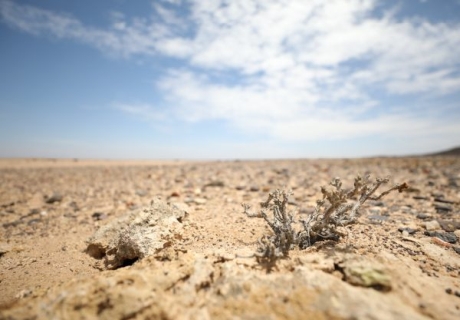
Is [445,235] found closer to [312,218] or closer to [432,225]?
[432,225]

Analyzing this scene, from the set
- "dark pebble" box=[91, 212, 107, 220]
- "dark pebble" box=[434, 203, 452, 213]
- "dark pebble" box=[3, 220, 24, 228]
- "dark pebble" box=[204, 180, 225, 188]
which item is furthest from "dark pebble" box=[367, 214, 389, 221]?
"dark pebble" box=[3, 220, 24, 228]

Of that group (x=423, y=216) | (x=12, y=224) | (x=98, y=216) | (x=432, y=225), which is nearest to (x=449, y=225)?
(x=432, y=225)

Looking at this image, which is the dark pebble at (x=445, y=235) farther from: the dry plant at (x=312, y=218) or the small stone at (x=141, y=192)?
the small stone at (x=141, y=192)

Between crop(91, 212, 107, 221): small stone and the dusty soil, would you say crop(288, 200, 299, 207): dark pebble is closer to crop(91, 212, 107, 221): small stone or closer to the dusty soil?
the dusty soil

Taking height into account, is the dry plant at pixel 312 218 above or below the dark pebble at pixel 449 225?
above

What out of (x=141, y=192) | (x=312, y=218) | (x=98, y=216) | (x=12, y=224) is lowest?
(x=12, y=224)

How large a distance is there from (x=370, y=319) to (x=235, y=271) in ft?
3.23

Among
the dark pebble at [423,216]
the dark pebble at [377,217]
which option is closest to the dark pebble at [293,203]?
the dark pebble at [377,217]

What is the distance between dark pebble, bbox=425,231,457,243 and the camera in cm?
318

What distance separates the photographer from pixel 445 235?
328 centimetres

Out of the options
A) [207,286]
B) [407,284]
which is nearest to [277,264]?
[207,286]

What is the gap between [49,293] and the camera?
2.00 meters

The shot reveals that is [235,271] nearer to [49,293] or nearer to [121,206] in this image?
[49,293]

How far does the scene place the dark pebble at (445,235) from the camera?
3176mm
